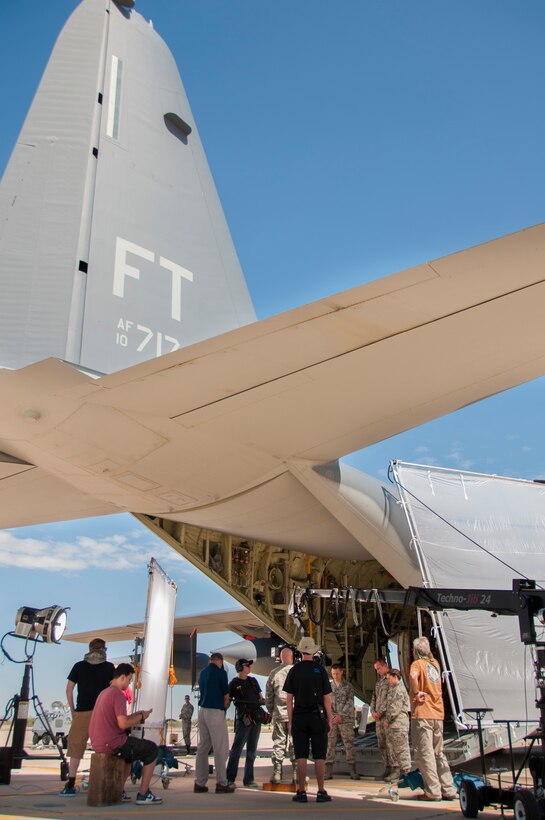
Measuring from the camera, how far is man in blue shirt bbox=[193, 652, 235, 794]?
5.71 meters

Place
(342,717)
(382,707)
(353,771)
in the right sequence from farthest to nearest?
(353,771) < (342,717) < (382,707)

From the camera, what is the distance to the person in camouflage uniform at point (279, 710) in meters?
6.37

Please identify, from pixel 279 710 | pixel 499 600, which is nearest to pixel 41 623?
pixel 279 710

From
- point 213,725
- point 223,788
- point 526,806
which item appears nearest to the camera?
point 526,806

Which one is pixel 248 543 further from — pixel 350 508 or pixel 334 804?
pixel 334 804

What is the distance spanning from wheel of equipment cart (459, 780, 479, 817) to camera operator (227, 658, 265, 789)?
230 cm

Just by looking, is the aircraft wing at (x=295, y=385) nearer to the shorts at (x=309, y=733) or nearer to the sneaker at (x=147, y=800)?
the shorts at (x=309, y=733)

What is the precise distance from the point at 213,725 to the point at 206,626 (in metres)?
14.3

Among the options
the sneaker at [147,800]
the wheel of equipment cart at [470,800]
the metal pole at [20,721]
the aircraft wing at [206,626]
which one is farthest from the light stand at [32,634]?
the aircraft wing at [206,626]

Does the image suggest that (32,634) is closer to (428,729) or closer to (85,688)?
(85,688)

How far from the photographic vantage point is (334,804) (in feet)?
16.5

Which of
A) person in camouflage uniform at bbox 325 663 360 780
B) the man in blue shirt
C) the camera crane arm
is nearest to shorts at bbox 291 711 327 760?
the man in blue shirt

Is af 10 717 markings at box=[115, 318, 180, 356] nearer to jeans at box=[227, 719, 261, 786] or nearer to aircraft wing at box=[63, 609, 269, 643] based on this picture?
jeans at box=[227, 719, 261, 786]

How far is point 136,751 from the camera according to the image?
475 centimetres
